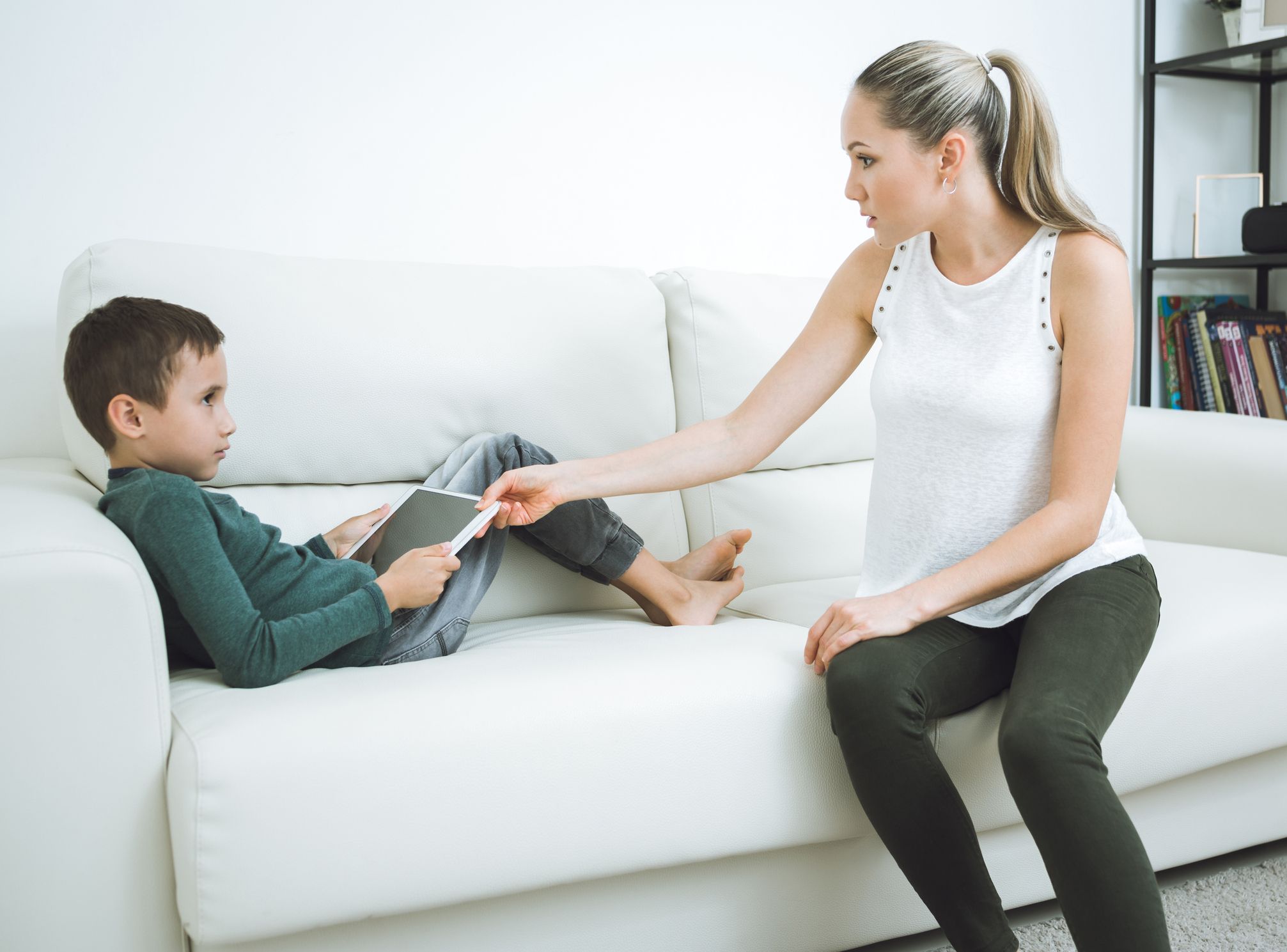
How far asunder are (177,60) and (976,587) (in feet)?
4.69

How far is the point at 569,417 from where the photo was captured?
159 cm

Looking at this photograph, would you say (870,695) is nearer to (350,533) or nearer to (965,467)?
(965,467)

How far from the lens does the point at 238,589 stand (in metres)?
1.06

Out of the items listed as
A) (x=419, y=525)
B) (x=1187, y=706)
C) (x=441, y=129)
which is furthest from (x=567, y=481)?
(x=441, y=129)

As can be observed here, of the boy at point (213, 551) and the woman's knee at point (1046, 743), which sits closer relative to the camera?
the woman's knee at point (1046, 743)

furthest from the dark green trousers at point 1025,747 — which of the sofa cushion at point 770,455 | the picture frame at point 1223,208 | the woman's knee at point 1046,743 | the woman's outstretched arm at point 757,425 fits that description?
the picture frame at point 1223,208

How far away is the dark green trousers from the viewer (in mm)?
881

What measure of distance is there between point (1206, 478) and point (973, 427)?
72cm

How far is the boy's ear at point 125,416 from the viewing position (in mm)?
1139

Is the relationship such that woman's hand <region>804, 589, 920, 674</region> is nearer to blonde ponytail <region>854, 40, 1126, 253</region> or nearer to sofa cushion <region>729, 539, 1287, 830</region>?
sofa cushion <region>729, 539, 1287, 830</region>

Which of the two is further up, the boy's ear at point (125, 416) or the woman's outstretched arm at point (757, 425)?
the boy's ear at point (125, 416)

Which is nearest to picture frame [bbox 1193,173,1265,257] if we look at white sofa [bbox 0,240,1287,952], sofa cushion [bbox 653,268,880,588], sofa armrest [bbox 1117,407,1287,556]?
sofa armrest [bbox 1117,407,1287,556]

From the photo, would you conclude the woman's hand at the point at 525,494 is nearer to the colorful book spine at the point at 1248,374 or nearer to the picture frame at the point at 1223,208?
the colorful book spine at the point at 1248,374

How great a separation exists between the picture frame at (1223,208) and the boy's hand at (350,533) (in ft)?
7.15
